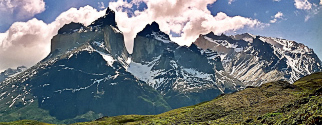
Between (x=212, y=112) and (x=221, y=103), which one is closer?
(x=212, y=112)

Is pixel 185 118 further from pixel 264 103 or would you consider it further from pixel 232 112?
pixel 264 103

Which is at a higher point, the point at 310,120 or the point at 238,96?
the point at 238,96

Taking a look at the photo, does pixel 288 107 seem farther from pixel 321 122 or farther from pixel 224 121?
pixel 321 122

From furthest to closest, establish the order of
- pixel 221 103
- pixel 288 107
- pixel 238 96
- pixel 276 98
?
pixel 238 96, pixel 221 103, pixel 276 98, pixel 288 107

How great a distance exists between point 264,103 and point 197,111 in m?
Answer: 38.2

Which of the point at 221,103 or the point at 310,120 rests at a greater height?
the point at 221,103

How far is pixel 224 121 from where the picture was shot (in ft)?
443

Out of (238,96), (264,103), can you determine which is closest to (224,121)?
(264,103)

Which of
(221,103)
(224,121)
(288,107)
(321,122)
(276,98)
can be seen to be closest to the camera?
(321,122)

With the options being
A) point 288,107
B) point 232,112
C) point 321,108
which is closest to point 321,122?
point 321,108

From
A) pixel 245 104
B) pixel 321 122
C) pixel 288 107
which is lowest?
pixel 321 122

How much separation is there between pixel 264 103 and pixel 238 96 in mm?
34540

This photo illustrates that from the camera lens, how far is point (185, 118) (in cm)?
16700

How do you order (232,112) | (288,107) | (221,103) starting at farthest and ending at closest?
(221,103) < (232,112) < (288,107)
